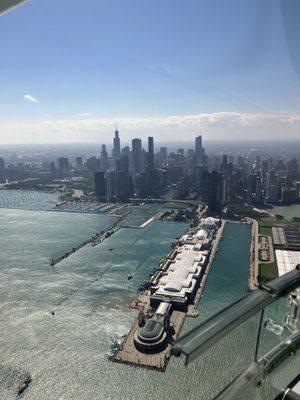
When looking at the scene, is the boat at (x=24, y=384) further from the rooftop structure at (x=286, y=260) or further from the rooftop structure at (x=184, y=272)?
the rooftop structure at (x=286, y=260)

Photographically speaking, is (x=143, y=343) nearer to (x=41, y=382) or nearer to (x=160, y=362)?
(x=160, y=362)

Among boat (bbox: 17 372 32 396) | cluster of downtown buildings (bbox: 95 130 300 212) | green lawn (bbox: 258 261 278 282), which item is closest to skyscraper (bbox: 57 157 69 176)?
cluster of downtown buildings (bbox: 95 130 300 212)

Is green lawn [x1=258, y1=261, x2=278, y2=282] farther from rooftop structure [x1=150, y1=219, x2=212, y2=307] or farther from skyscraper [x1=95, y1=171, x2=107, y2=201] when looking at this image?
skyscraper [x1=95, y1=171, x2=107, y2=201]

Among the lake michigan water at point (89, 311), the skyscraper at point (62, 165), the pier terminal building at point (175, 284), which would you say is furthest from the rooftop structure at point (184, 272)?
the skyscraper at point (62, 165)

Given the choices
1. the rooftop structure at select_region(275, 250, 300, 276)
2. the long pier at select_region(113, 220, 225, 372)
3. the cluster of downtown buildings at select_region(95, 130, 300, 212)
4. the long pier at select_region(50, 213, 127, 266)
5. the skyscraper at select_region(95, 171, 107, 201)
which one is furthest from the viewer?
the skyscraper at select_region(95, 171, 107, 201)

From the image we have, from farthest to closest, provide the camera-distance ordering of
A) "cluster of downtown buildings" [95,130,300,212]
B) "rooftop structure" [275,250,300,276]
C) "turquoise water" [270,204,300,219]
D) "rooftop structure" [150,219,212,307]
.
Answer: "cluster of downtown buildings" [95,130,300,212] → "turquoise water" [270,204,300,219] → "rooftop structure" [275,250,300,276] → "rooftop structure" [150,219,212,307]

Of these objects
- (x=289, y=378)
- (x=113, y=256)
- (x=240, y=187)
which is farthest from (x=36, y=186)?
(x=289, y=378)

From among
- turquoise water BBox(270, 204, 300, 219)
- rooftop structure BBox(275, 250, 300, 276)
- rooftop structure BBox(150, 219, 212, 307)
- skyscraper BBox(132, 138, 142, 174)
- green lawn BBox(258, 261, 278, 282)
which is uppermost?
skyscraper BBox(132, 138, 142, 174)
